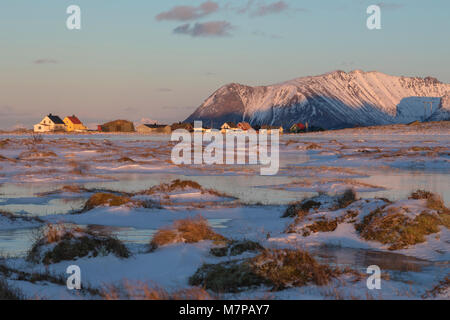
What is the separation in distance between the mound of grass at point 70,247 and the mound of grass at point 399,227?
687 centimetres

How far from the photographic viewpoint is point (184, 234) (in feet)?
48.4

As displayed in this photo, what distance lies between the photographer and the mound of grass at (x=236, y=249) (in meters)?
13.5

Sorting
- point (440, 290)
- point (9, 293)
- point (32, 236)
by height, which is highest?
point (9, 293)

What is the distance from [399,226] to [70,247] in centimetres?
879

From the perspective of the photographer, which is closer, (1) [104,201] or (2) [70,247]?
(2) [70,247]

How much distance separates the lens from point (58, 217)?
64.8 feet

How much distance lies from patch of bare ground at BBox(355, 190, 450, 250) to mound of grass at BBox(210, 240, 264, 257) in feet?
12.2

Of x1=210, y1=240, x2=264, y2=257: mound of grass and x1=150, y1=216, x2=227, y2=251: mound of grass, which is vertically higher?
x1=150, y1=216, x2=227, y2=251: mound of grass

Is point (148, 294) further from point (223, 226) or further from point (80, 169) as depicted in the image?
point (80, 169)

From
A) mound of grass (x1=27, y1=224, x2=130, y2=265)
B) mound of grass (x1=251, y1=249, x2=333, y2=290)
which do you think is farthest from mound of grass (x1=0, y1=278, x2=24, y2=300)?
mound of grass (x1=251, y1=249, x2=333, y2=290)

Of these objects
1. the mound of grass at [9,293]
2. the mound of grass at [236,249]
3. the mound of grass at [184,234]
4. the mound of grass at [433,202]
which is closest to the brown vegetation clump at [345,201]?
the mound of grass at [433,202]

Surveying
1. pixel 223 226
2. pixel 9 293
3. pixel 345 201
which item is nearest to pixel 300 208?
pixel 345 201

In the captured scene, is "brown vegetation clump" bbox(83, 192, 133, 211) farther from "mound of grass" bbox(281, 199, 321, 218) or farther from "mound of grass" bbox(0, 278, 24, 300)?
"mound of grass" bbox(0, 278, 24, 300)

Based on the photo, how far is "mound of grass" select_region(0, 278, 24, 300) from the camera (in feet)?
28.9
